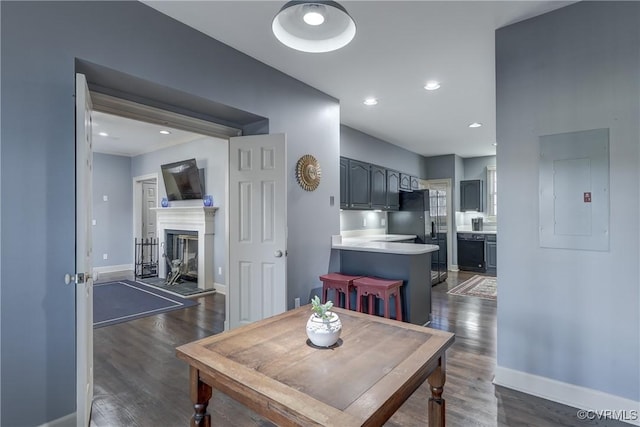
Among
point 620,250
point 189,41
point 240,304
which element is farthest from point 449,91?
point 240,304

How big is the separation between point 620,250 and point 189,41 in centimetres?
344

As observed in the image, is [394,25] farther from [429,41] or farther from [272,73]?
[272,73]

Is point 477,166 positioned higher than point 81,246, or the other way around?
point 477,166

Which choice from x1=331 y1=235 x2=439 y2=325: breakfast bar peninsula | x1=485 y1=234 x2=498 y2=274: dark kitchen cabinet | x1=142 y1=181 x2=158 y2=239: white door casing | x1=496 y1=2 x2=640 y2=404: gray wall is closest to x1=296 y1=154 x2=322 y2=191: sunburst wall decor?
x1=331 y1=235 x2=439 y2=325: breakfast bar peninsula

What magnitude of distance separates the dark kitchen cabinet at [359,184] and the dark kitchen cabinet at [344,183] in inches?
3.0

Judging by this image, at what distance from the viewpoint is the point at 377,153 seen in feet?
20.0

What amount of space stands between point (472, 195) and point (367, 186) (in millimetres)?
3640

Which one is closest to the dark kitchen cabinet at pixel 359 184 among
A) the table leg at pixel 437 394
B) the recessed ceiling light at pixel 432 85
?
the recessed ceiling light at pixel 432 85

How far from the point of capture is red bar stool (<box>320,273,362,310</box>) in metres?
3.52

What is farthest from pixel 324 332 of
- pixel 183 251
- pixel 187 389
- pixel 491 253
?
pixel 491 253

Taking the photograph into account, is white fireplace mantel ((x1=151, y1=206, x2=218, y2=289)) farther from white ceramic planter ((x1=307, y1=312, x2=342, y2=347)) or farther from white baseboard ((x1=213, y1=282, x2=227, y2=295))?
white ceramic planter ((x1=307, y1=312, x2=342, y2=347))

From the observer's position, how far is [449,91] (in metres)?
3.80

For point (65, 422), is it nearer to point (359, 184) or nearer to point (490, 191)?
point (359, 184)

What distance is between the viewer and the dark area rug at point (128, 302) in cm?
407
